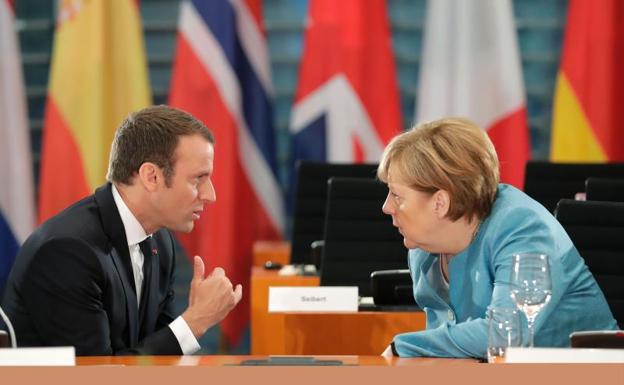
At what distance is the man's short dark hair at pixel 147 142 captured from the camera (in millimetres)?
3324

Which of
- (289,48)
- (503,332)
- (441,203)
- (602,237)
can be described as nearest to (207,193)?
(441,203)

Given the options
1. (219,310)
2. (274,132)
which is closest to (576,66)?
(274,132)

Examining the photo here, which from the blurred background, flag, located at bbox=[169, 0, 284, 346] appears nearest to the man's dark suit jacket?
flag, located at bbox=[169, 0, 284, 346]

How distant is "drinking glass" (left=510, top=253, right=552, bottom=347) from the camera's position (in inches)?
99.8

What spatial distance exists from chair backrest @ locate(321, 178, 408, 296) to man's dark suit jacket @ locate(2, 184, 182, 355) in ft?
5.15

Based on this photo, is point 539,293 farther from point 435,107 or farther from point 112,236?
point 435,107

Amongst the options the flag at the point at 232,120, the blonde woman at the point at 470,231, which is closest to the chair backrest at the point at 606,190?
the blonde woman at the point at 470,231

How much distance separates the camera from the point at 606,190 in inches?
171

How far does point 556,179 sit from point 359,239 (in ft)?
4.35

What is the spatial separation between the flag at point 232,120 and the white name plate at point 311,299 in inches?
128

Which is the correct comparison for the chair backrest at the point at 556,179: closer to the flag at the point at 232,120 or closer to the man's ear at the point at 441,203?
the flag at the point at 232,120

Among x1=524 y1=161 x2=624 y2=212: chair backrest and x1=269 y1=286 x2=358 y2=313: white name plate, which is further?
x1=524 y1=161 x2=624 y2=212: chair backrest

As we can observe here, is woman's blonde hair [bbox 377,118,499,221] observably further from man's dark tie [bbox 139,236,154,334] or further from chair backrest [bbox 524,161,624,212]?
chair backrest [bbox 524,161,624,212]

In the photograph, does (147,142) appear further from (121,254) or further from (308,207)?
(308,207)
